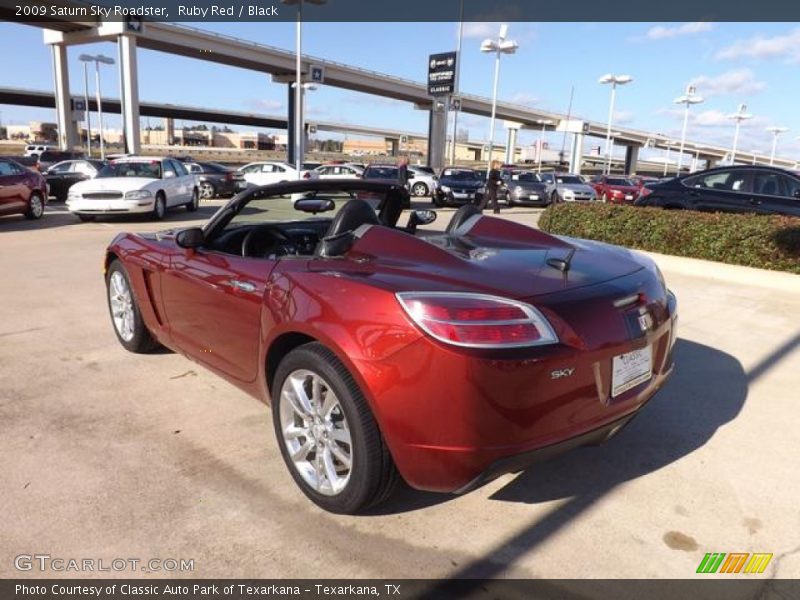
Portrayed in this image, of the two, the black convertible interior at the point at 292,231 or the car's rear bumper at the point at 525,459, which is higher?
the black convertible interior at the point at 292,231

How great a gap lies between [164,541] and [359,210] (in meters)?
1.84

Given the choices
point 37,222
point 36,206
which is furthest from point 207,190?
point 37,222

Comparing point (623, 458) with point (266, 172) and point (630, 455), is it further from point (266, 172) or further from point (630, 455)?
point (266, 172)

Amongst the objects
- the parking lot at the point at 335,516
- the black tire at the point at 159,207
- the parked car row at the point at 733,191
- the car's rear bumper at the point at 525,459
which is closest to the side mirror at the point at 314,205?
the parking lot at the point at 335,516

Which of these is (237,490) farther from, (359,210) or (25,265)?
(25,265)

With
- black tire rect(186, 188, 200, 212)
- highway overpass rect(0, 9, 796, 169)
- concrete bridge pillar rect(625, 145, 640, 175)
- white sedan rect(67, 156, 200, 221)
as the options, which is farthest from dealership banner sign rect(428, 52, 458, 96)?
concrete bridge pillar rect(625, 145, 640, 175)

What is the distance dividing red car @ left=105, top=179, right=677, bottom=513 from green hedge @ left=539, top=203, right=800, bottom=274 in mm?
7036

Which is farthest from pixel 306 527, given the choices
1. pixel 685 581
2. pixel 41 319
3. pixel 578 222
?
pixel 578 222

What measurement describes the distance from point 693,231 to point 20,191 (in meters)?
13.8

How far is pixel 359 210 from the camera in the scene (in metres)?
3.36

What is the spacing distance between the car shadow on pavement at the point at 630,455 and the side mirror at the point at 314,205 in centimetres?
189

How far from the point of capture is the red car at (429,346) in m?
2.27

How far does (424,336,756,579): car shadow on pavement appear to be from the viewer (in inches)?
103

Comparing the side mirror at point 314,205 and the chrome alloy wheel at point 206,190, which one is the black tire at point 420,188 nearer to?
the chrome alloy wheel at point 206,190
